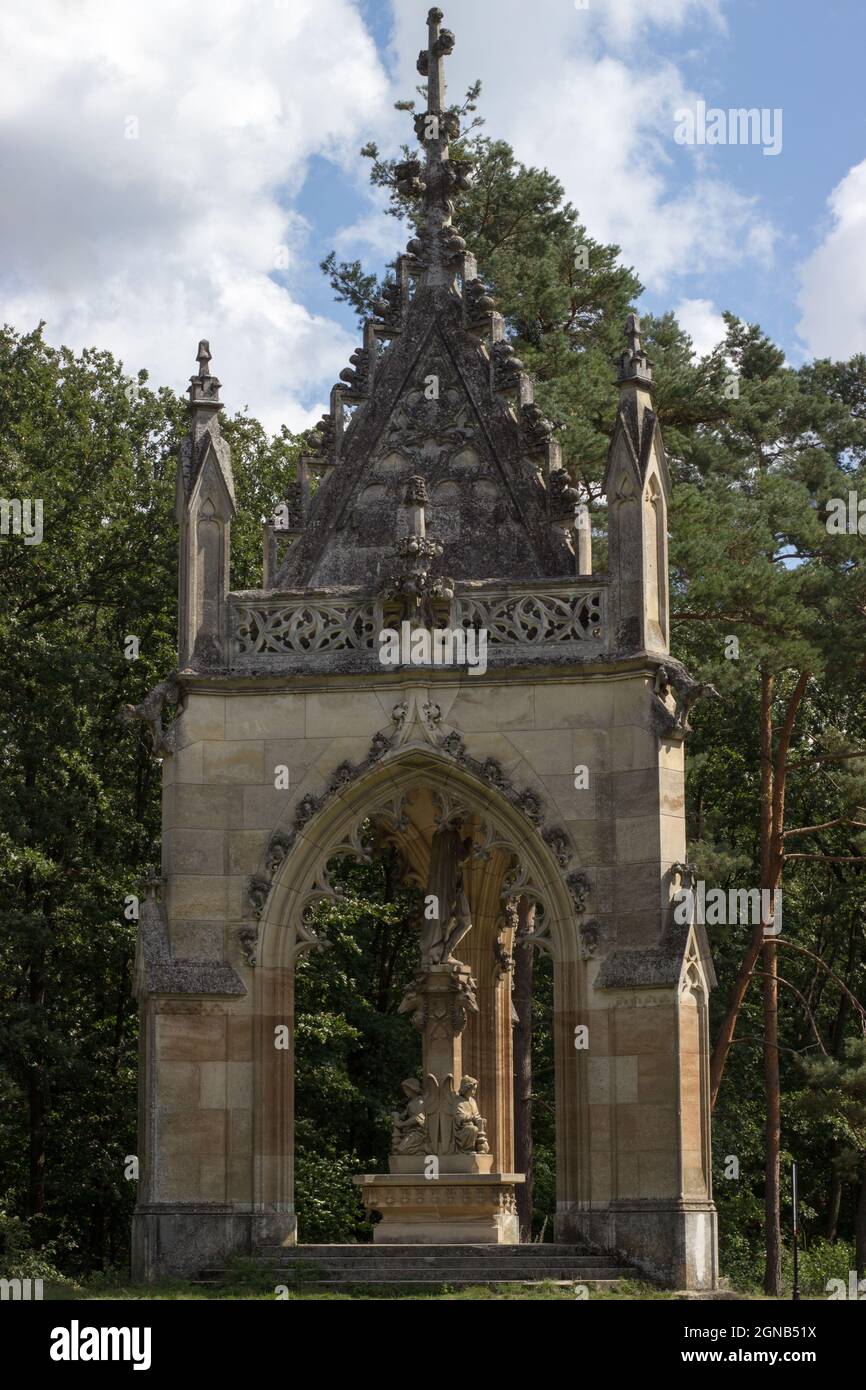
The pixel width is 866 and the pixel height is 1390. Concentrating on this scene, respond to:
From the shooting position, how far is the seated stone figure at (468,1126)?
18.8 meters

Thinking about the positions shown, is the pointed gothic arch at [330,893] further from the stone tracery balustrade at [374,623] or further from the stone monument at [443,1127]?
the stone tracery balustrade at [374,623]

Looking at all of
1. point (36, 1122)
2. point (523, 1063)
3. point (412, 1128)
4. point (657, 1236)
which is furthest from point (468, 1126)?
point (36, 1122)

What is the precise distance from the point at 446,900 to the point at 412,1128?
192 centimetres

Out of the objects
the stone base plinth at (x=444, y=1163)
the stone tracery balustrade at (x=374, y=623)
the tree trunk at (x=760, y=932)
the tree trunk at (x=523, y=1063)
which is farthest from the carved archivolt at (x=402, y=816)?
the tree trunk at (x=760, y=932)

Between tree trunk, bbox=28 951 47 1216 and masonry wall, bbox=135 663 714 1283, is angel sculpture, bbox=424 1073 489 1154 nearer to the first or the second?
masonry wall, bbox=135 663 714 1283

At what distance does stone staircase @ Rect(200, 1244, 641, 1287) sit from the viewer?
55.0 ft

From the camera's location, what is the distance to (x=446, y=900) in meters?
19.5

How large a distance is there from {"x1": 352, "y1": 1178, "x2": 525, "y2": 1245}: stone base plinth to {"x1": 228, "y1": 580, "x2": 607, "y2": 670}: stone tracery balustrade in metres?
4.12

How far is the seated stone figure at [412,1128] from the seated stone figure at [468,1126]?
0.27 metres

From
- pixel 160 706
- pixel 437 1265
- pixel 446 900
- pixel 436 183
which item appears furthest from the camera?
pixel 436 183

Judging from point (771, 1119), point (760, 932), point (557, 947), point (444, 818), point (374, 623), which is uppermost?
point (374, 623)

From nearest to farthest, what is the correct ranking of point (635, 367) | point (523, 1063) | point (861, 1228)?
point (635, 367)
point (523, 1063)
point (861, 1228)

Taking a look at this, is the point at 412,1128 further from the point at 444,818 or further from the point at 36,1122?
the point at 36,1122
